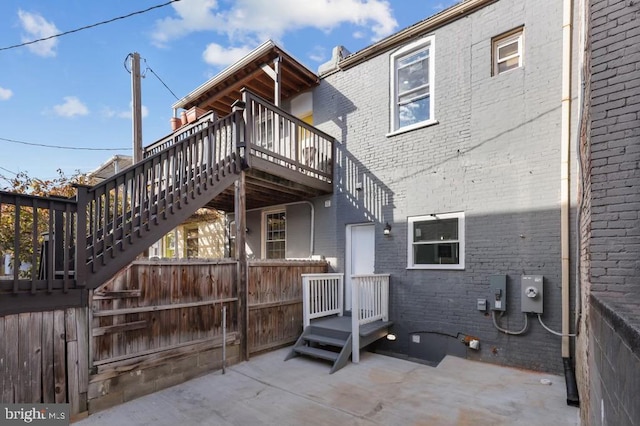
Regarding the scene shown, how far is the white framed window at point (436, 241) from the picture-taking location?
589 cm

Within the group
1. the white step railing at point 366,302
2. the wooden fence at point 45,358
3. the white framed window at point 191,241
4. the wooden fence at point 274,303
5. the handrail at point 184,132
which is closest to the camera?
the wooden fence at point 45,358

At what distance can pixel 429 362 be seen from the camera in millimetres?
5949

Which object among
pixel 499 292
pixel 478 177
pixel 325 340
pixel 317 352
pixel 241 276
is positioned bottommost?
pixel 317 352

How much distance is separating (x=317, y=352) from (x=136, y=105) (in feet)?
19.7

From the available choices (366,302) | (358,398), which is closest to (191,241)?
(366,302)

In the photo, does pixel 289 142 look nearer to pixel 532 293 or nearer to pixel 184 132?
pixel 184 132

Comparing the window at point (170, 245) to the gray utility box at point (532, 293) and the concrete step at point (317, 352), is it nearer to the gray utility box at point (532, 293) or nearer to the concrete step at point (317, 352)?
the concrete step at point (317, 352)

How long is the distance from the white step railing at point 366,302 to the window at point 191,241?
23.3ft

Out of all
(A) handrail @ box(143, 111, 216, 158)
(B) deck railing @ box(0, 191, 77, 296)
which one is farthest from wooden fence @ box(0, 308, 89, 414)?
(A) handrail @ box(143, 111, 216, 158)

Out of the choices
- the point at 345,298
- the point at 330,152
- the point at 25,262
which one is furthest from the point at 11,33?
the point at 345,298

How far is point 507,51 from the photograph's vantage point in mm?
5676

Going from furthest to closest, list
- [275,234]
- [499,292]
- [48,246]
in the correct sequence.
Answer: [275,234], [499,292], [48,246]

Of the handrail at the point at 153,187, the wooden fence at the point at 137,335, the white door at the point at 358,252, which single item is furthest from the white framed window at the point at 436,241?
the handrail at the point at 153,187

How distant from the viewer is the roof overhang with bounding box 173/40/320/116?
292 inches
